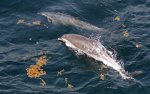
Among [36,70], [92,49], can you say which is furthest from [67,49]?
[36,70]

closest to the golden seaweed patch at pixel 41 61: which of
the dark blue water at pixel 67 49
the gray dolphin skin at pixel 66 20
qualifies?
the dark blue water at pixel 67 49

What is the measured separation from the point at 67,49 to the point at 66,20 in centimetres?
277

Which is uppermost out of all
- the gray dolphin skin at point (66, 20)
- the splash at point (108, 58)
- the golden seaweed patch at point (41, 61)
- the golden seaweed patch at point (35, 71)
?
the gray dolphin skin at point (66, 20)

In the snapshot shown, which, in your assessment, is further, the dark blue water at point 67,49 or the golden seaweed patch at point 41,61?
the golden seaweed patch at point 41,61

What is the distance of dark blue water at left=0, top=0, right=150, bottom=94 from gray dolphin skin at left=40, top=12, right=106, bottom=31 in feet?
0.92

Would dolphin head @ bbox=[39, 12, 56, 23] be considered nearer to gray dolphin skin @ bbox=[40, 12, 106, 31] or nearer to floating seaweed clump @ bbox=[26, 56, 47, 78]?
gray dolphin skin @ bbox=[40, 12, 106, 31]

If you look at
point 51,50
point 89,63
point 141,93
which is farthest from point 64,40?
point 141,93

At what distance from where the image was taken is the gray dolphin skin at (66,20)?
1776 cm

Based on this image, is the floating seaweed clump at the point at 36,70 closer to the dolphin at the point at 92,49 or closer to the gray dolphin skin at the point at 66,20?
the dolphin at the point at 92,49

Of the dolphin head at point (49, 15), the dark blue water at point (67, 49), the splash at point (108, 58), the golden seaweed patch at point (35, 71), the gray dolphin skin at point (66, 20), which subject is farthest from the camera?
the dolphin head at point (49, 15)

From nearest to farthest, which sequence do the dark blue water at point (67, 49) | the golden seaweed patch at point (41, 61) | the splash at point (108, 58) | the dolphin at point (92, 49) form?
the dark blue water at point (67, 49), the splash at point (108, 58), the golden seaweed patch at point (41, 61), the dolphin at point (92, 49)

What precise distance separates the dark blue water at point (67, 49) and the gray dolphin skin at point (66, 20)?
28 centimetres

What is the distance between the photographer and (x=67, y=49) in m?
16.0

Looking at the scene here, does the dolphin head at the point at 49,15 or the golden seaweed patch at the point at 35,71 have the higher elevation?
the dolphin head at the point at 49,15
